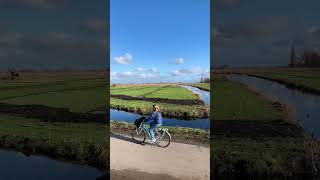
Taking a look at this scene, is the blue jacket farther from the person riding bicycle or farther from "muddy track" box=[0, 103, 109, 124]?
"muddy track" box=[0, 103, 109, 124]

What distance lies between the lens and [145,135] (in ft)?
37.3

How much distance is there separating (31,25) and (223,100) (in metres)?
A: 6.99

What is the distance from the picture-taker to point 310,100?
44.2 feet

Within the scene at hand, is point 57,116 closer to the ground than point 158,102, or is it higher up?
closer to the ground

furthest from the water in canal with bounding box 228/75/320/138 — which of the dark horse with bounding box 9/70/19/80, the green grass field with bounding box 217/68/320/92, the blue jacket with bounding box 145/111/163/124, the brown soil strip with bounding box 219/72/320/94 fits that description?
the dark horse with bounding box 9/70/19/80

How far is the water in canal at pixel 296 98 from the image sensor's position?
13.2m

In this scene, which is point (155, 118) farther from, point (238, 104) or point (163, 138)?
point (238, 104)

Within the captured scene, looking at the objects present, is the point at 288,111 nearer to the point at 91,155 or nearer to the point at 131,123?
the point at 131,123

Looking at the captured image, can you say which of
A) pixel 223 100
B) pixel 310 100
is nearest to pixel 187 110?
pixel 223 100

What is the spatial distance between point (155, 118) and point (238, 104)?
12.3 ft

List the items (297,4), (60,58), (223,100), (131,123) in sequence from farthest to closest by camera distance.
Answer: (60,58) < (223,100) < (297,4) < (131,123)

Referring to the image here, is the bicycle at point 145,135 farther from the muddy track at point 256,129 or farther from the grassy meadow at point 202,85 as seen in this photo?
the muddy track at point 256,129

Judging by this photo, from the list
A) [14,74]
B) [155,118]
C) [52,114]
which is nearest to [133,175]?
[155,118]

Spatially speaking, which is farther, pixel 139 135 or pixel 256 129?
pixel 256 129
